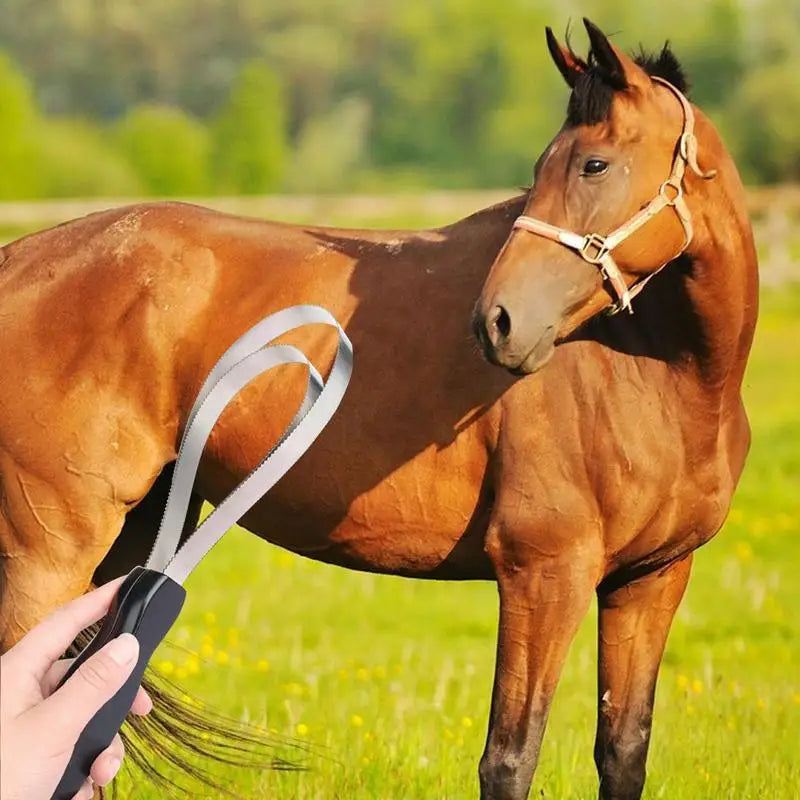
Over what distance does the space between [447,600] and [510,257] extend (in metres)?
5.98

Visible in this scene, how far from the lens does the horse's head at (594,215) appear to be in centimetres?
359

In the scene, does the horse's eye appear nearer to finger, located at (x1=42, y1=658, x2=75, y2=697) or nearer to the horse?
the horse

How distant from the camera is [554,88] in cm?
6931

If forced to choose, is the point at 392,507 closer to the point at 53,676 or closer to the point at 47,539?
the point at 47,539

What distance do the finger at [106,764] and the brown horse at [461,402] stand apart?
1690mm

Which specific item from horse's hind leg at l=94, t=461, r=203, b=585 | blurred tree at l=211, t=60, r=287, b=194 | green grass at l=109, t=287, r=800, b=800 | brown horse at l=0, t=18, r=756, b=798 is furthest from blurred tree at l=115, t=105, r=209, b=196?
brown horse at l=0, t=18, r=756, b=798

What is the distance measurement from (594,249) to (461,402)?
0.67 meters

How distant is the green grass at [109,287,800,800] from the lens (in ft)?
16.1

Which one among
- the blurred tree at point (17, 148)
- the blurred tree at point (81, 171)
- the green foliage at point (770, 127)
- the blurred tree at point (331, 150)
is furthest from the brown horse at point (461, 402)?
the blurred tree at point (331, 150)

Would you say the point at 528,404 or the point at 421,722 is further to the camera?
the point at 421,722

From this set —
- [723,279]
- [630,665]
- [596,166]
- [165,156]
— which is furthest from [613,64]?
[165,156]

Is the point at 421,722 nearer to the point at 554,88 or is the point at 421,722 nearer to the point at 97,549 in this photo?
the point at 97,549

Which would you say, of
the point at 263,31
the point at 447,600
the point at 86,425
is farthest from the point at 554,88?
the point at 86,425

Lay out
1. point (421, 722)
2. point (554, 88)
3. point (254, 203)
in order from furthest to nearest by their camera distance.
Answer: point (554, 88)
point (254, 203)
point (421, 722)
